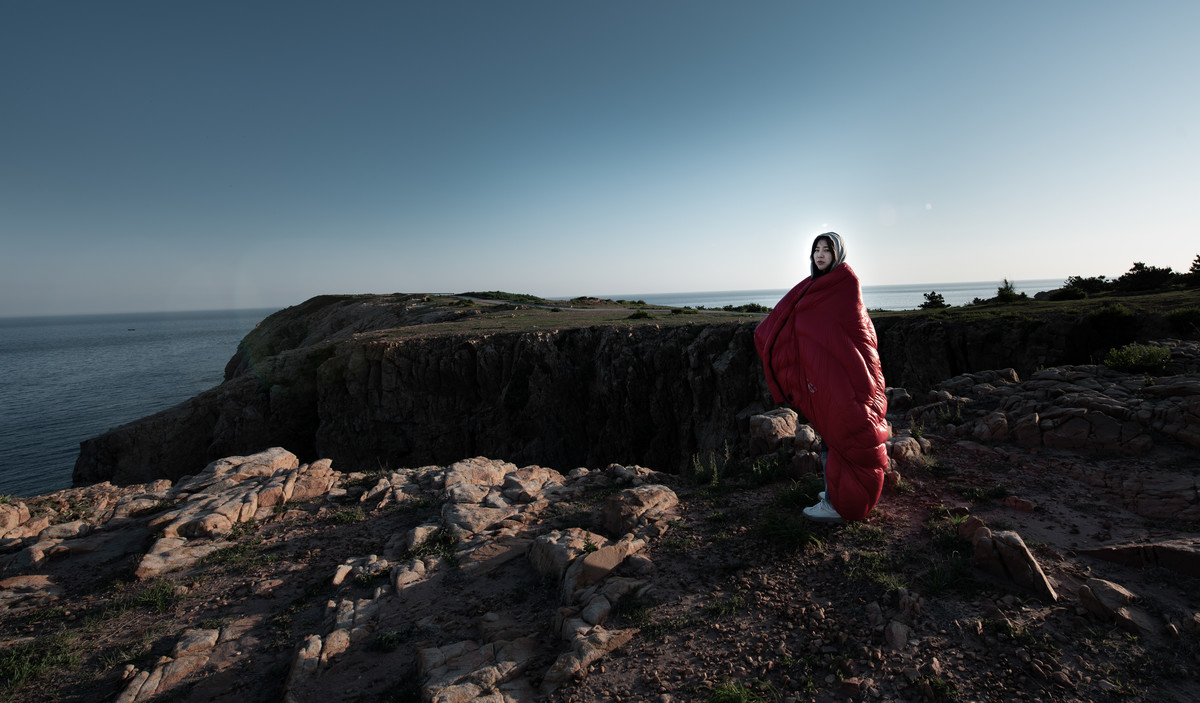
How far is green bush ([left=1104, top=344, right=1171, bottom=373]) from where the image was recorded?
28.9ft

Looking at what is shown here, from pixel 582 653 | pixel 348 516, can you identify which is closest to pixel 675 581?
pixel 582 653

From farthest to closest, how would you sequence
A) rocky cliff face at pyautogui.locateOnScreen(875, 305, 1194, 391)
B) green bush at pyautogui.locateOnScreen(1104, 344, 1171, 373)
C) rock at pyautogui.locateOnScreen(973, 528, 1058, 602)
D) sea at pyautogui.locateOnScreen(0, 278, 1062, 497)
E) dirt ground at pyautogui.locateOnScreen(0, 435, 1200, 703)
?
sea at pyautogui.locateOnScreen(0, 278, 1062, 497) → rocky cliff face at pyautogui.locateOnScreen(875, 305, 1194, 391) → green bush at pyautogui.locateOnScreen(1104, 344, 1171, 373) → rock at pyautogui.locateOnScreen(973, 528, 1058, 602) → dirt ground at pyautogui.locateOnScreen(0, 435, 1200, 703)

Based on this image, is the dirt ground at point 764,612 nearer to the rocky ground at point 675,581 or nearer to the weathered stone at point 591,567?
the rocky ground at point 675,581

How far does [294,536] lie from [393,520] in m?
1.50

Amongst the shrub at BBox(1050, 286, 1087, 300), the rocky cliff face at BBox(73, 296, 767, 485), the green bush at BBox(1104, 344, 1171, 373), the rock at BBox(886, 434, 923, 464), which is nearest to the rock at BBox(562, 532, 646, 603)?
the rock at BBox(886, 434, 923, 464)

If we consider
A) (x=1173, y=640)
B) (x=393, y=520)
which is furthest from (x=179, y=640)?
(x=1173, y=640)

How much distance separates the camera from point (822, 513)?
5891 mm

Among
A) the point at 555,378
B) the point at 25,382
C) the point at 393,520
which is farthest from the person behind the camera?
the point at 25,382

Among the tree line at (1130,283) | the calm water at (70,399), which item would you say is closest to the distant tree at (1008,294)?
the tree line at (1130,283)

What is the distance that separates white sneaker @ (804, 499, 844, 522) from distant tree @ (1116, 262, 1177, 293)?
2354 centimetres

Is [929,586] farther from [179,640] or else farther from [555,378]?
[555,378]

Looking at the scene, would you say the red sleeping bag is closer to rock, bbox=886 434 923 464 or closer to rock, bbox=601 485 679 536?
rock, bbox=886 434 923 464

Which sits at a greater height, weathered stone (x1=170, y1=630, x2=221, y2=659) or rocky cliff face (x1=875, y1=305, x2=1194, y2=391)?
rocky cliff face (x1=875, y1=305, x2=1194, y2=391)

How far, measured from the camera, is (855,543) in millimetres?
5473
